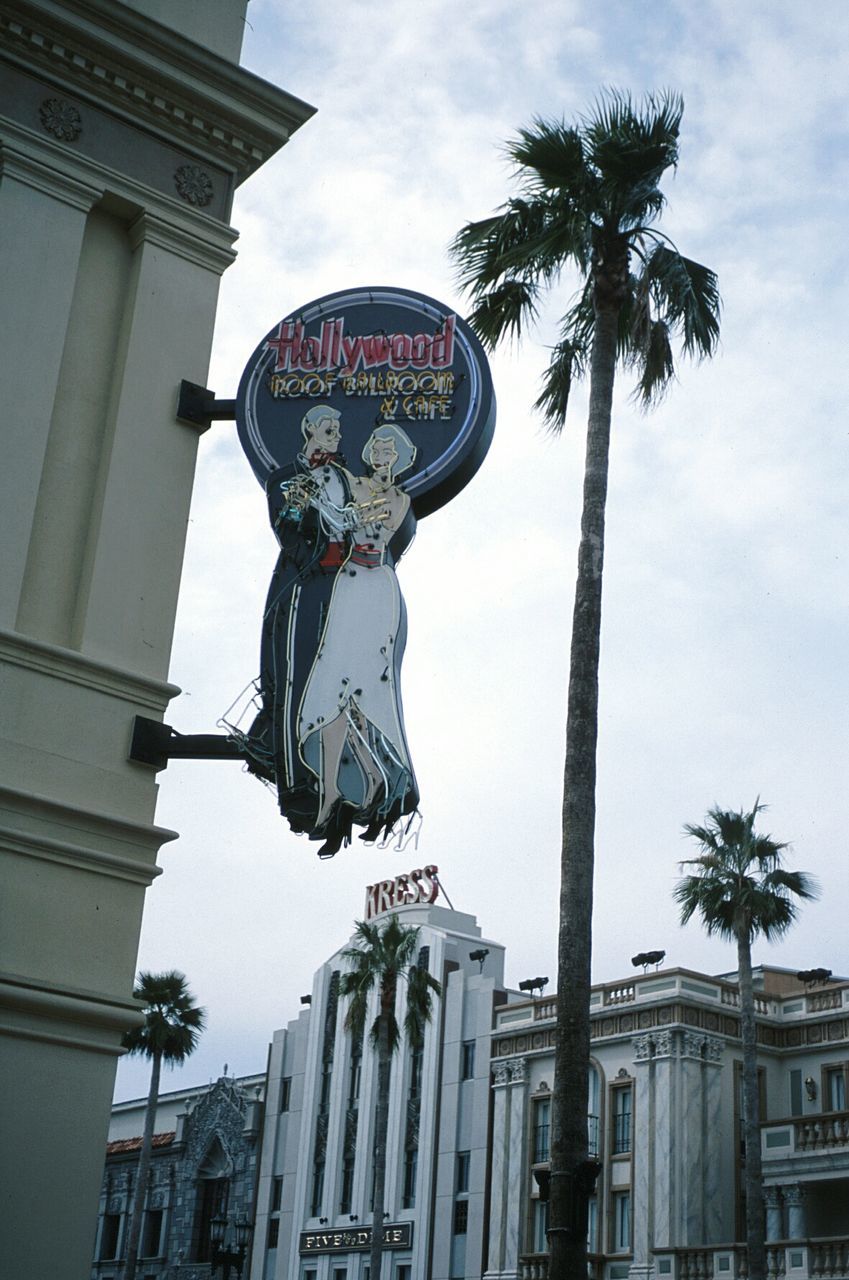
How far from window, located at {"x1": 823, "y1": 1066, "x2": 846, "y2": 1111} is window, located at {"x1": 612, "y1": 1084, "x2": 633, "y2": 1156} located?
5.69m

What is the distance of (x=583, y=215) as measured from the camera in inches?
827

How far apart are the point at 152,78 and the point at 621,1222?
41.4 m

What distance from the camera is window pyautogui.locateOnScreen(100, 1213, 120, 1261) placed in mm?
68875

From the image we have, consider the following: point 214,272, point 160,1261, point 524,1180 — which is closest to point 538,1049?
point 524,1180

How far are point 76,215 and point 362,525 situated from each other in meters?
2.97

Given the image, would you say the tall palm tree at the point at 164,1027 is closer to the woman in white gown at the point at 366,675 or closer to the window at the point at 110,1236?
the window at the point at 110,1236

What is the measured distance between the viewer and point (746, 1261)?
4147cm

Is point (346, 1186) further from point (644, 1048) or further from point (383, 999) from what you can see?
point (644, 1048)

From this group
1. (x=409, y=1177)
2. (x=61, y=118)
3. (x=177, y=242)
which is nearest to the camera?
(x=61, y=118)

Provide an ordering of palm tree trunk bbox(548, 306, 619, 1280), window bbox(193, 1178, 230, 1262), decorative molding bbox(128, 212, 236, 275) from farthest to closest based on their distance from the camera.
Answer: window bbox(193, 1178, 230, 1262) → palm tree trunk bbox(548, 306, 619, 1280) → decorative molding bbox(128, 212, 236, 275)

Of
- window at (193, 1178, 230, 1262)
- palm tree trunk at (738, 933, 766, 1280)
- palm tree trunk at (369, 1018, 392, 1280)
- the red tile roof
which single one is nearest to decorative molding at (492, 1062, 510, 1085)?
palm tree trunk at (369, 1018, 392, 1280)

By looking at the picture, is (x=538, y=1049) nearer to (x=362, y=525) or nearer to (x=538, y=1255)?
(x=538, y=1255)

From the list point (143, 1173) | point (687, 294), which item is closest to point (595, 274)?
point (687, 294)

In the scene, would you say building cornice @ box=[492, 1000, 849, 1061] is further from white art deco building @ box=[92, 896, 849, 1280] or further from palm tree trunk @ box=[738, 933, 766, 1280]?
palm tree trunk @ box=[738, 933, 766, 1280]
